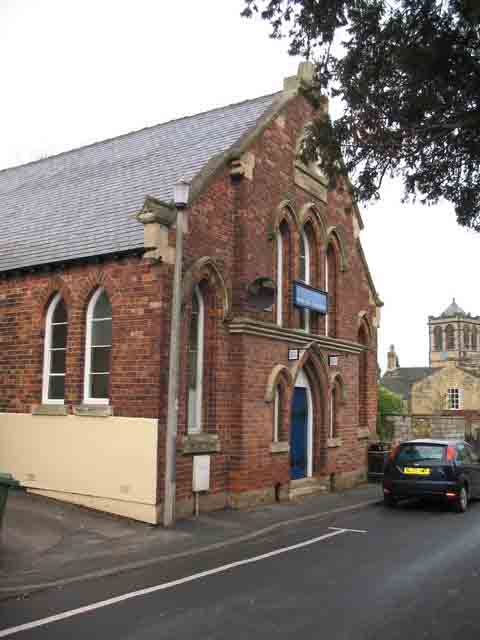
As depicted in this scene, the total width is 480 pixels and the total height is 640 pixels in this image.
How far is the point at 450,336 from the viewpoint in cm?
11588

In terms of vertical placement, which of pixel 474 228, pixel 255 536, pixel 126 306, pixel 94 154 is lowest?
pixel 255 536

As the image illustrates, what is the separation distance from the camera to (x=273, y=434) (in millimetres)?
14945

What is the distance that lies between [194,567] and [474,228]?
254 inches

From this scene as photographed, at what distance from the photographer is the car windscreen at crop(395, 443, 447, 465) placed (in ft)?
46.6

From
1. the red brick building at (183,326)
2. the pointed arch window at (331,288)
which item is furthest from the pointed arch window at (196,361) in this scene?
the pointed arch window at (331,288)

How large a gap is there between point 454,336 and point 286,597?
11345cm

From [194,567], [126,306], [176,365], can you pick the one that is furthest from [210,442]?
[194,567]

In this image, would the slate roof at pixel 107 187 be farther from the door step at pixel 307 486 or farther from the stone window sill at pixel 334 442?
the stone window sill at pixel 334 442

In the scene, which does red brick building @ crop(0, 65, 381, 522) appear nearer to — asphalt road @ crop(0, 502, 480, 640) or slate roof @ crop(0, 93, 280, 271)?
slate roof @ crop(0, 93, 280, 271)

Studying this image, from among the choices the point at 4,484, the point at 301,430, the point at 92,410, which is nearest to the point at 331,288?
the point at 301,430

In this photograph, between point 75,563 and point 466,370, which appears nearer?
point 75,563

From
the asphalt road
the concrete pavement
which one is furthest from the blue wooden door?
the asphalt road

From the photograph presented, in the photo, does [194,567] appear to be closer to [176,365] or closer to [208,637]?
[208,637]

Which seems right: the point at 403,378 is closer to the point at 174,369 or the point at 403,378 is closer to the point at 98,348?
the point at 98,348
